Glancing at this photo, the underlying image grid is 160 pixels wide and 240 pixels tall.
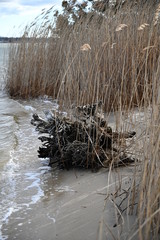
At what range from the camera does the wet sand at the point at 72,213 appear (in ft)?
6.36

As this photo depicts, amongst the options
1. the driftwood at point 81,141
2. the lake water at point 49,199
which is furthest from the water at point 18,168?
the driftwood at point 81,141

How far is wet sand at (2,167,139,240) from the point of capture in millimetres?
1939

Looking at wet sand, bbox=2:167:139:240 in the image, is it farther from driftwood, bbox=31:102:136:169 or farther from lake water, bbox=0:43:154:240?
driftwood, bbox=31:102:136:169

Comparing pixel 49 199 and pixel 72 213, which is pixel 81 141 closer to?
pixel 49 199

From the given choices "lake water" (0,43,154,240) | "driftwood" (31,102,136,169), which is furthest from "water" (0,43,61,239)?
"driftwood" (31,102,136,169)

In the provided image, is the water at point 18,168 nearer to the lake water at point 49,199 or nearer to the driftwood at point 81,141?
the lake water at point 49,199

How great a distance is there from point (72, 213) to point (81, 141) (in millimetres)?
1031

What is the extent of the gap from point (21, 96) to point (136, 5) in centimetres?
294

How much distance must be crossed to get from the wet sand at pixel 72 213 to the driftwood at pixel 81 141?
128mm

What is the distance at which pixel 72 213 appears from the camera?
2191 mm

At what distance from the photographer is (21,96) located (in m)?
7.50

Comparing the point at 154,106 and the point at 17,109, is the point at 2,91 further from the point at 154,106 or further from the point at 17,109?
the point at 154,106

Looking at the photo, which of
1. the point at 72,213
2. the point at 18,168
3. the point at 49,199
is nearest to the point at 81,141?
the point at 18,168

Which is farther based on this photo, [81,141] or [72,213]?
[81,141]
